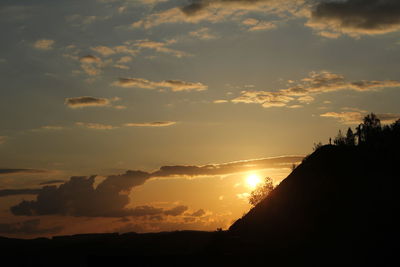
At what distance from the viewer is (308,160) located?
9550 centimetres

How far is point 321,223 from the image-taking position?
252 ft

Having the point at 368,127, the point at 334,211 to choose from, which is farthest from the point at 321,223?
the point at 368,127

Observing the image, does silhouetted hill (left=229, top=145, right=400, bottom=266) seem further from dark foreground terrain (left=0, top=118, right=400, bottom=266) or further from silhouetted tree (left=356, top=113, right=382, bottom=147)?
silhouetted tree (left=356, top=113, right=382, bottom=147)

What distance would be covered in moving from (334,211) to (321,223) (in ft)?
10.3

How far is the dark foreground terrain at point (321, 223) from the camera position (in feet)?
200

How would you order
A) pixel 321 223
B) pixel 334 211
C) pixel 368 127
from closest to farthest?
pixel 321 223
pixel 334 211
pixel 368 127

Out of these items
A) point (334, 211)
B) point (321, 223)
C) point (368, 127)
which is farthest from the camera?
point (368, 127)

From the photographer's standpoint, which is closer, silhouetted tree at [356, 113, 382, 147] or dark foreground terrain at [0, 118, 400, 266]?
dark foreground terrain at [0, 118, 400, 266]

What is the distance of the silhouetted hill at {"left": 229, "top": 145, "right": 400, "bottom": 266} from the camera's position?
67938 mm

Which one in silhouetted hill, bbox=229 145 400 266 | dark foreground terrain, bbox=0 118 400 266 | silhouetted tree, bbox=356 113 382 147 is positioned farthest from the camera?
silhouetted tree, bbox=356 113 382 147

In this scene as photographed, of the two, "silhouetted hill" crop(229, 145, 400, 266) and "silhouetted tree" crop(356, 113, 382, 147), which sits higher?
"silhouetted tree" crop(356, 113, 382, 147)

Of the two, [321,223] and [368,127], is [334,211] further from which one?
[368,127]

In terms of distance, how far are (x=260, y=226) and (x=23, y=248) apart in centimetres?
12291

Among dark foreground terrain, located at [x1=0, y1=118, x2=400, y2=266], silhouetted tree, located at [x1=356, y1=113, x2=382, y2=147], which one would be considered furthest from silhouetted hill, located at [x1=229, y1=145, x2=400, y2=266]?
silhouetted tree, located at [x1=356, y1=113, x2=382, y2=147]
